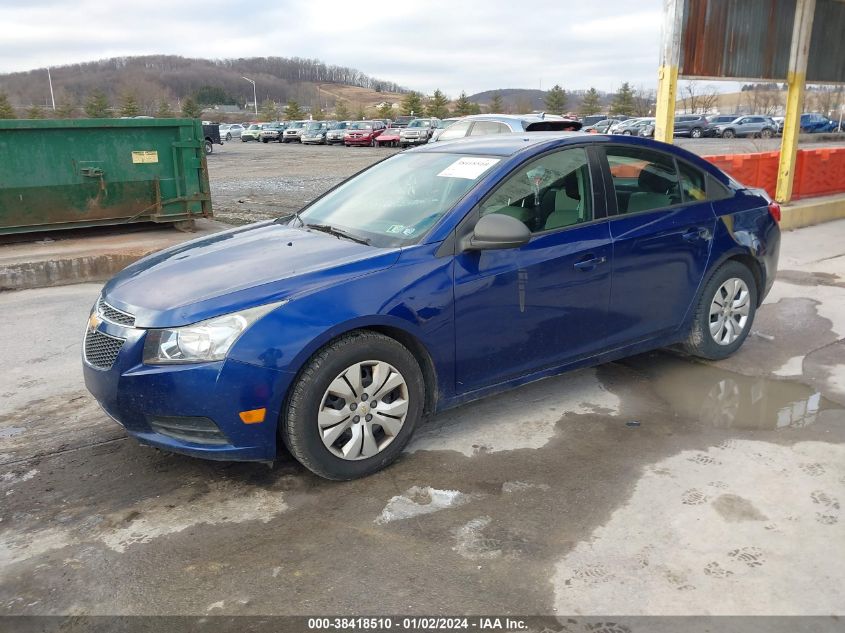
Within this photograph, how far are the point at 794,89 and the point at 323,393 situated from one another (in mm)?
10945

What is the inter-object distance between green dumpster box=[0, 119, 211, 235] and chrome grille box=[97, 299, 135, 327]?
5.82 meters

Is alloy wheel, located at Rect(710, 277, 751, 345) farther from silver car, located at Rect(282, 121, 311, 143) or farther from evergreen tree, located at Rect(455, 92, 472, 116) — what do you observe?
evergreen tree, located at Rect(455, 92, 472, 116)

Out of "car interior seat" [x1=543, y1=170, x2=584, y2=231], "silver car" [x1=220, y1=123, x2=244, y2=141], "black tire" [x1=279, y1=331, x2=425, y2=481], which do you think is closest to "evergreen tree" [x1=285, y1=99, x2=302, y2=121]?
"silver car" [x1=220, y1=123, x2=244, y2=141]

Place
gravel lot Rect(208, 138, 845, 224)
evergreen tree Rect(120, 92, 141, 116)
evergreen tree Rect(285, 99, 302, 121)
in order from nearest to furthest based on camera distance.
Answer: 1. gravel lot Rect(208, 138, 845, 224)
2. evergreen tree Rect(120, 92, 141, 116)
3. evergreen tree Rect(285, 99, 302, 121)

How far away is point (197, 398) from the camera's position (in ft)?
10.3

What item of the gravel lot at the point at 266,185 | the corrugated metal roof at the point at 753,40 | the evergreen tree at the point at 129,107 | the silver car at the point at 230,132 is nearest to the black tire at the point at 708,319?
the corrugated metal roof at the point at 753,40

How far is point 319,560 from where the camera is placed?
287 cm

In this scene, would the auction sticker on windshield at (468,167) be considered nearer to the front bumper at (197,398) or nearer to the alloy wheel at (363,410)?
the alloy wheel at (363,410)

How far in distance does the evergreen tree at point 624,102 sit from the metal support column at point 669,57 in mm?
75146

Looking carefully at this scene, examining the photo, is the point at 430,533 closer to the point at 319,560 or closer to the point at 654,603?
the point at 319,560

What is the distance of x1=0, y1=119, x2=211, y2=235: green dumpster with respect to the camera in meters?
8.52

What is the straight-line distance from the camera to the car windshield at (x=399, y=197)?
12.5ft

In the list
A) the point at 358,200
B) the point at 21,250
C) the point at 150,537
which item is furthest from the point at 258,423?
the point at 21,250

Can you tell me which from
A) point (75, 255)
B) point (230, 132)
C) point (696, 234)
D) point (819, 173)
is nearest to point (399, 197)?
point (696, 234)
